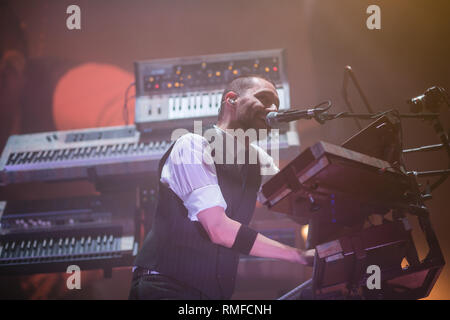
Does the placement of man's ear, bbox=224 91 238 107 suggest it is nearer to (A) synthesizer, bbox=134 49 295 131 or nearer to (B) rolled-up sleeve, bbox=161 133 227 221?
(B) rolled-up sleeve, bbox=161 133 227 221

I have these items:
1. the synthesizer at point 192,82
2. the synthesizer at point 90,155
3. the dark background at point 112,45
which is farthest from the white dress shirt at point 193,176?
the dark background at point 112,45

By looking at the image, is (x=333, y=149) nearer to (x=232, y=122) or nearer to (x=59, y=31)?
(x=232, y=122)

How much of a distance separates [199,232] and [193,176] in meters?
0.26

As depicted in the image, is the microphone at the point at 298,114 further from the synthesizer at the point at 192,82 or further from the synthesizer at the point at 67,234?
the synthesizer at the point at 67,234

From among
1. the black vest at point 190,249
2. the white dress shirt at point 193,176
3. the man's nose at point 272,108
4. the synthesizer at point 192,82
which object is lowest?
the black vest at point 190,249

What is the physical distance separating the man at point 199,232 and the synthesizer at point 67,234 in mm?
781

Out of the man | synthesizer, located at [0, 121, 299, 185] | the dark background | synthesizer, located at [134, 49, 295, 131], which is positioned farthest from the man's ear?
the dark background

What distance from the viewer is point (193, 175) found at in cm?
158

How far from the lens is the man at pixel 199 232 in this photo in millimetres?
1505

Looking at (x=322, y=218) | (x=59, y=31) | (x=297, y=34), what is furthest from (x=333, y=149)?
(x=59, y=31)

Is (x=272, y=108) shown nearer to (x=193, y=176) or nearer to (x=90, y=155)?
(x=193, y=176)

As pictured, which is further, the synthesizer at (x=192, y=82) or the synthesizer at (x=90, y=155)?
the synthesizer at (x=192, y=82)

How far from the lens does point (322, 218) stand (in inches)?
59.0
